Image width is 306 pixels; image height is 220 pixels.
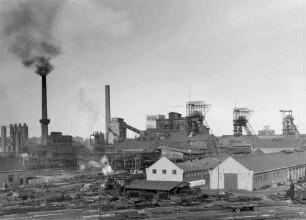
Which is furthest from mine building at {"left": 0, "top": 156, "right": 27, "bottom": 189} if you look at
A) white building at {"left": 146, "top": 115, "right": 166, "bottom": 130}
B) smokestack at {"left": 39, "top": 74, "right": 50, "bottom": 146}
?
white building at {"left": 146, "top": 115, "right": 166, "bottom": 130}

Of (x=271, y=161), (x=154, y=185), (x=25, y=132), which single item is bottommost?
(x=154, y=185)

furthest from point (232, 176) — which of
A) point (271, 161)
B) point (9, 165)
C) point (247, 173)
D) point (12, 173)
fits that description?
point (9, 165)

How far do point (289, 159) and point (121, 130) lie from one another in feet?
148

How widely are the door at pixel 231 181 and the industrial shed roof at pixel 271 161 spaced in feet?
5.00

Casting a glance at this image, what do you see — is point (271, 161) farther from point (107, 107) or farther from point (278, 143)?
point (107, 107)

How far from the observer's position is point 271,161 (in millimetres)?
46906

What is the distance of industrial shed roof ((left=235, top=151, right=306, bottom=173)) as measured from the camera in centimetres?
4175

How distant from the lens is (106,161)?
217 feet

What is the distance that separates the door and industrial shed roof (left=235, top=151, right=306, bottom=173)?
1.52 m

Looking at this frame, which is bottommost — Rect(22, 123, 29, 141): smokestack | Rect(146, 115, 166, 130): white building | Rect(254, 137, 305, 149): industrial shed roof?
Rect(254, 137, 305, 149): industrial shed roof

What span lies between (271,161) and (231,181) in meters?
8.24

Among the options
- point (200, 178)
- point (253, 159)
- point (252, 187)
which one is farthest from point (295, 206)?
point (200, 178)

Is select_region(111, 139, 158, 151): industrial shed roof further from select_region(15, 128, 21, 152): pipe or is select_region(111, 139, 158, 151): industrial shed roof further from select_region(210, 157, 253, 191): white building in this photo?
select_region(210, 157, 253, 191): white building

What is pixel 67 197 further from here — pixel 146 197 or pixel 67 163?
pixel 67 163
